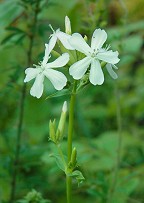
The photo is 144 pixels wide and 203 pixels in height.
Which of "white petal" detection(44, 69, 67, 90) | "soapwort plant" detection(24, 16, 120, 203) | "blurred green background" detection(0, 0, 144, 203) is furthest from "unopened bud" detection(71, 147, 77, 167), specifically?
"blurred green background" detection(0, 0, 144, 203)

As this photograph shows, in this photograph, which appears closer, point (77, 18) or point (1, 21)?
point (1, 21)

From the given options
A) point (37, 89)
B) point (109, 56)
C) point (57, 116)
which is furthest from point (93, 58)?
point (57, 116)

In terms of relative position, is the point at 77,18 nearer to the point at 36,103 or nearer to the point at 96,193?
the point at 36,103

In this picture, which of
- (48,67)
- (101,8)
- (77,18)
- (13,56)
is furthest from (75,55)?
(13,56)

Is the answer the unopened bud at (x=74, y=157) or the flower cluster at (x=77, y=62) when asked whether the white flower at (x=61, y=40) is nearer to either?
the flower cluster at (x=77, y=62)

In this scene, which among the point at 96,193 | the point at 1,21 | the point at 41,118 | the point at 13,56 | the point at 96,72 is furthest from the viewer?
the point at 41,118

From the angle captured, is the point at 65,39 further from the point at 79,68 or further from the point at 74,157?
the point at 74,157
